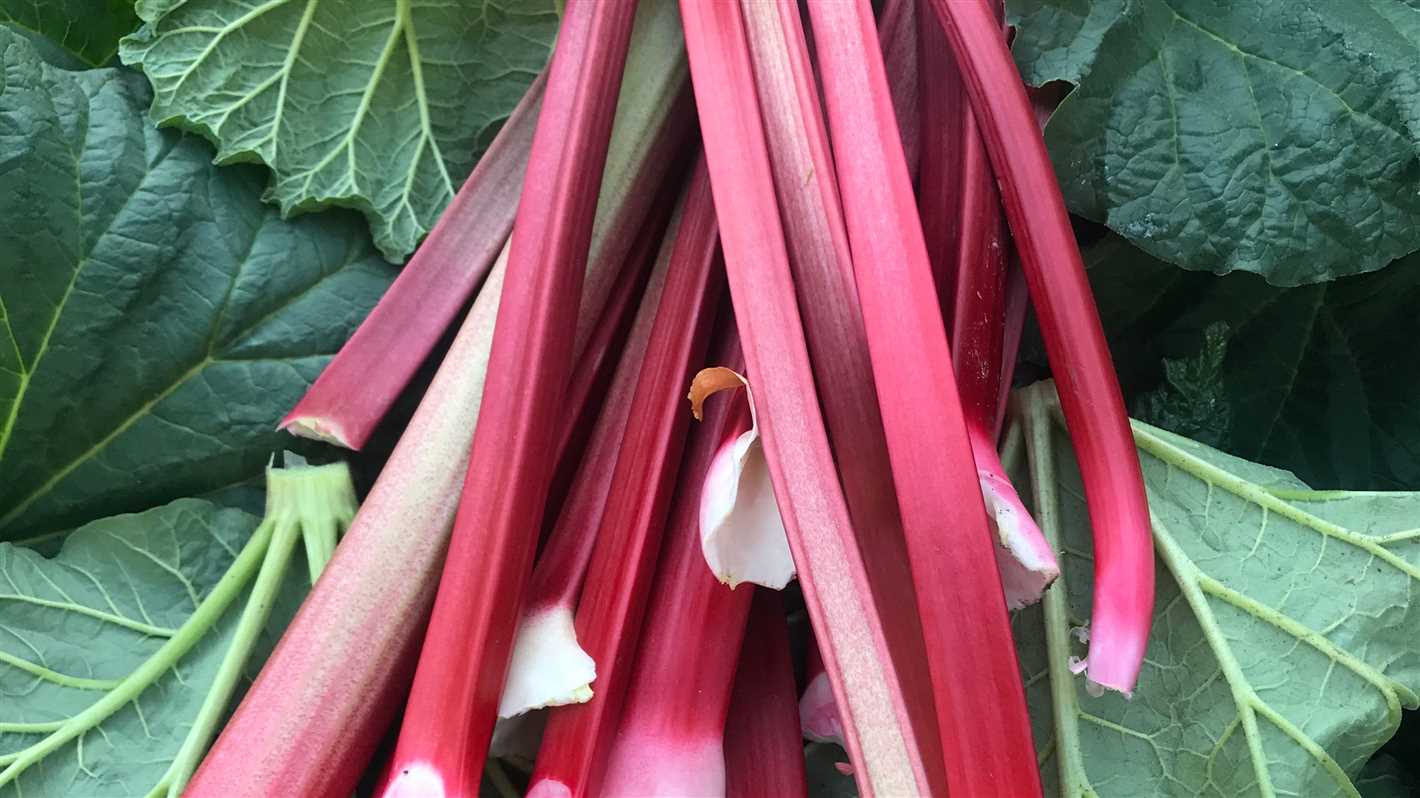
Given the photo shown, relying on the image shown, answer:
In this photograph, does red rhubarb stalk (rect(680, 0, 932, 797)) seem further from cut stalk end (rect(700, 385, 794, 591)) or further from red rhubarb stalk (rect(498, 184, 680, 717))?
red rhubarb stalk (rect(498, 184, 680, 717))

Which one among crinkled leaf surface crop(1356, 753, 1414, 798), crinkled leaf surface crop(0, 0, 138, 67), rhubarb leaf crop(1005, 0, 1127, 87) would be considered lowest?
crinkled leaf surface crop(1356, 753, 1414, 798)

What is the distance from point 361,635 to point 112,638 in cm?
29

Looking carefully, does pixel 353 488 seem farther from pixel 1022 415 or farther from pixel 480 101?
pixel 1022 415

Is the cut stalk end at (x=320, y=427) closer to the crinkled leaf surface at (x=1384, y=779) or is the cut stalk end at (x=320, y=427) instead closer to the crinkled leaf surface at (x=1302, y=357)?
the crinkled leaf surface at (x=1302, y=357)

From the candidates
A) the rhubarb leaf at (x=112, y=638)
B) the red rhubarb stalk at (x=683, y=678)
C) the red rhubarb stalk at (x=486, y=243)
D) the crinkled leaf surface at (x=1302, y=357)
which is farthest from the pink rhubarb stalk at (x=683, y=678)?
the crinkled leaf surface at (x=1302, y=357)

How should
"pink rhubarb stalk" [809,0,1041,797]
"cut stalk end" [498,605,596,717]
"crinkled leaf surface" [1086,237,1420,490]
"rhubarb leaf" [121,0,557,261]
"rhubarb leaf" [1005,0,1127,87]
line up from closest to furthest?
"pink rhubarb stalk" [809,0,1041,797] → "cut stalk end" [498,605,596,717] → "rhubarb leaf" [1005,0,1127,87] → "rhubarb leaf" [121,0,557,261] → "crinkled leaf surface" [1086,237,1420,490]

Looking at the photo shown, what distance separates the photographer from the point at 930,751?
2.15 feet

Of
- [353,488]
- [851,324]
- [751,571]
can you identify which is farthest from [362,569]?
[851,324]

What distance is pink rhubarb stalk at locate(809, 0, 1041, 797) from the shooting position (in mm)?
626

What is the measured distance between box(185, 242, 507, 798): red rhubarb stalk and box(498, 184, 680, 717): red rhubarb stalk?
8 centimetres

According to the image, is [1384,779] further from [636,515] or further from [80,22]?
[80,22]

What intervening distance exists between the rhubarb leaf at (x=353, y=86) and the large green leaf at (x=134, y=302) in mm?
42

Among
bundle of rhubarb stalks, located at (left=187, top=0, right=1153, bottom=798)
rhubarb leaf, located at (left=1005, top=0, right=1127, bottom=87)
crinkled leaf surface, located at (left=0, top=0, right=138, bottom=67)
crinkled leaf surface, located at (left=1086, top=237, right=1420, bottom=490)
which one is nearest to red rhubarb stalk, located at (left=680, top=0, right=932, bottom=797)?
bundle of rhubarb stalks, located at (left=187, top=0, right=1153, bottom=798)

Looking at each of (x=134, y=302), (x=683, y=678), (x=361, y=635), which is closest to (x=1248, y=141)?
(x=683, y=678)
